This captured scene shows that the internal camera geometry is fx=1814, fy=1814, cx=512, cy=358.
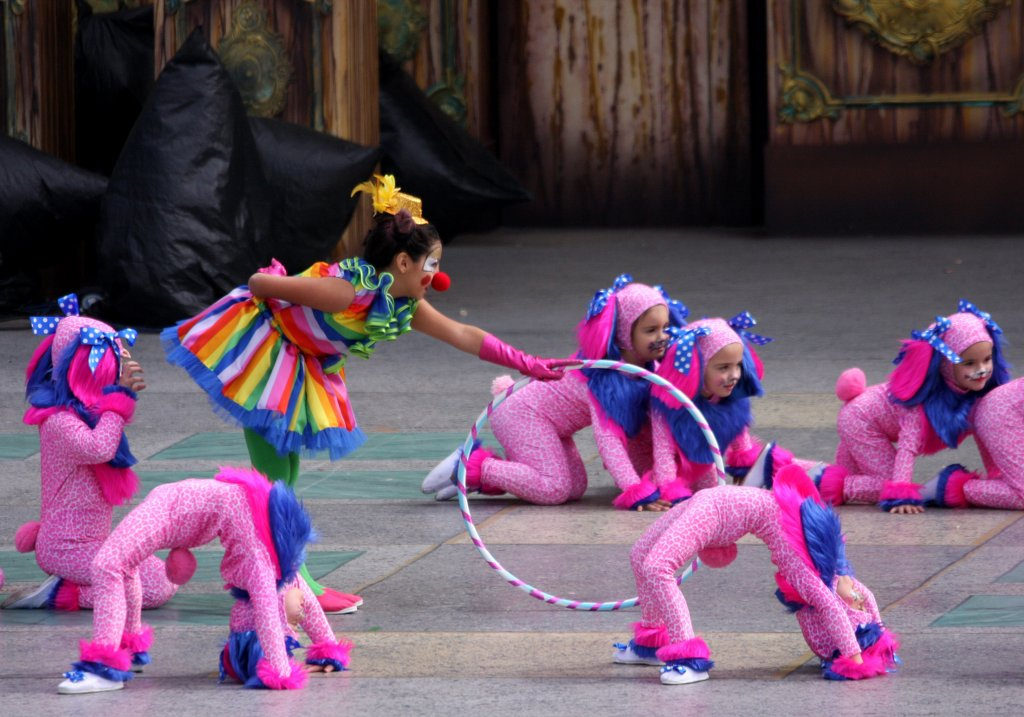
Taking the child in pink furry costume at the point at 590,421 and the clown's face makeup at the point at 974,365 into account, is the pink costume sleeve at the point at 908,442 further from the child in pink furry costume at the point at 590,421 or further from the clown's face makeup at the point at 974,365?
the child in pink furry costume at the point at 590,421

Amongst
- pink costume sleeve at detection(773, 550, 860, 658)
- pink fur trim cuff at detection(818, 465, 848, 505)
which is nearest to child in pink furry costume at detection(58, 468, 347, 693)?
pink costume sleeve at detection(773, 550, 860, 658)

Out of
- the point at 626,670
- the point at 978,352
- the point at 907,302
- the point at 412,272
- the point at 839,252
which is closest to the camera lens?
the point at 626,670

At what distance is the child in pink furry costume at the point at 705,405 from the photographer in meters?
6.54

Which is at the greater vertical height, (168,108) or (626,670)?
(168,108)

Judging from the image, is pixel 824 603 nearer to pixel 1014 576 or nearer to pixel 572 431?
pixel 1014 576

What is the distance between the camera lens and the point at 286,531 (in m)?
4.71

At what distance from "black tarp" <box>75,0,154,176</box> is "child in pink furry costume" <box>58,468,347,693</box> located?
29.2 ft

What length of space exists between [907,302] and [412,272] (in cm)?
663

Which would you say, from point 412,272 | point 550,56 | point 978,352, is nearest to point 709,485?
point 978,352

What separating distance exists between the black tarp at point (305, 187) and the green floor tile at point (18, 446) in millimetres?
Answer: 3485

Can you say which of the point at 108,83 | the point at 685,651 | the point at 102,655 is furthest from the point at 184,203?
the point at 685,651

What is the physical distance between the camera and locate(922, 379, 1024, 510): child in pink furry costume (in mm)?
6516

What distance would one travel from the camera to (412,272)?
559 cm

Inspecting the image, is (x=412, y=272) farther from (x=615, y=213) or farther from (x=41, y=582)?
(x=615, y=213)
